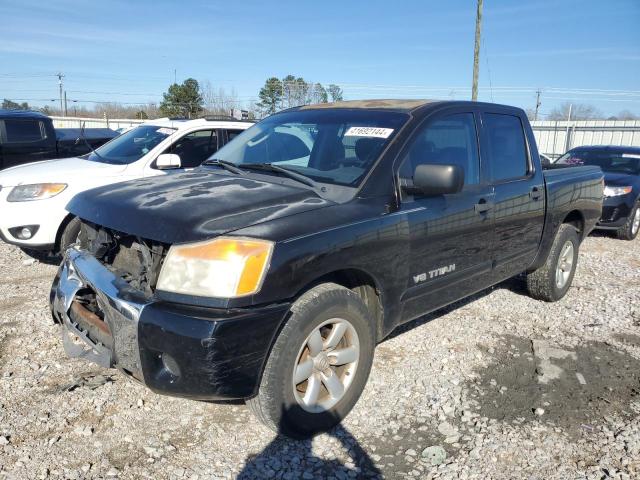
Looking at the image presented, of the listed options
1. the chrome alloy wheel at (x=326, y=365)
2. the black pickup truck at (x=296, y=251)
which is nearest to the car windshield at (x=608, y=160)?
the black pickup truck at (x=296, y=251)

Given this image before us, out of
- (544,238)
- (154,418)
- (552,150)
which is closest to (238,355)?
(154,418)

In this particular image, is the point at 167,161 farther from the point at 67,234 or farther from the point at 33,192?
the point at 33,192

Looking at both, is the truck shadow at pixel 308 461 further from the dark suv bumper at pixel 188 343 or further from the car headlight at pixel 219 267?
the car headlight at pixel 219 267

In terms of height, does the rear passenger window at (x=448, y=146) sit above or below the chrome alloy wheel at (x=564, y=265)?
above

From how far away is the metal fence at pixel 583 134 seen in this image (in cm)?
1983

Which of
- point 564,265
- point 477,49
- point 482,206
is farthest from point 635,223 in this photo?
point 477,49

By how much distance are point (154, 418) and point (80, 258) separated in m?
1.05

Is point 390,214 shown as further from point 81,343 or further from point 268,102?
point 268,102

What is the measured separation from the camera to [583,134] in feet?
67.5

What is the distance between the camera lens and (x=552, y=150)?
21.3 m

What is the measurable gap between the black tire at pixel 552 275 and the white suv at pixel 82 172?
3746 millimetres

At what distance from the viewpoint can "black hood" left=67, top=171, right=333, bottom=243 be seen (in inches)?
99.0

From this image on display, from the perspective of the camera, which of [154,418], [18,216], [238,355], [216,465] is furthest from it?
[18,216]

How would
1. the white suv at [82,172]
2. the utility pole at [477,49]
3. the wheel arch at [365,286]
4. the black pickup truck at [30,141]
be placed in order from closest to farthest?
1. the wheel arch at [365,286]
2. the white suv at [82,172]
3. the black pickup truck at [30,141]
4. the utility pole at [477,49]
